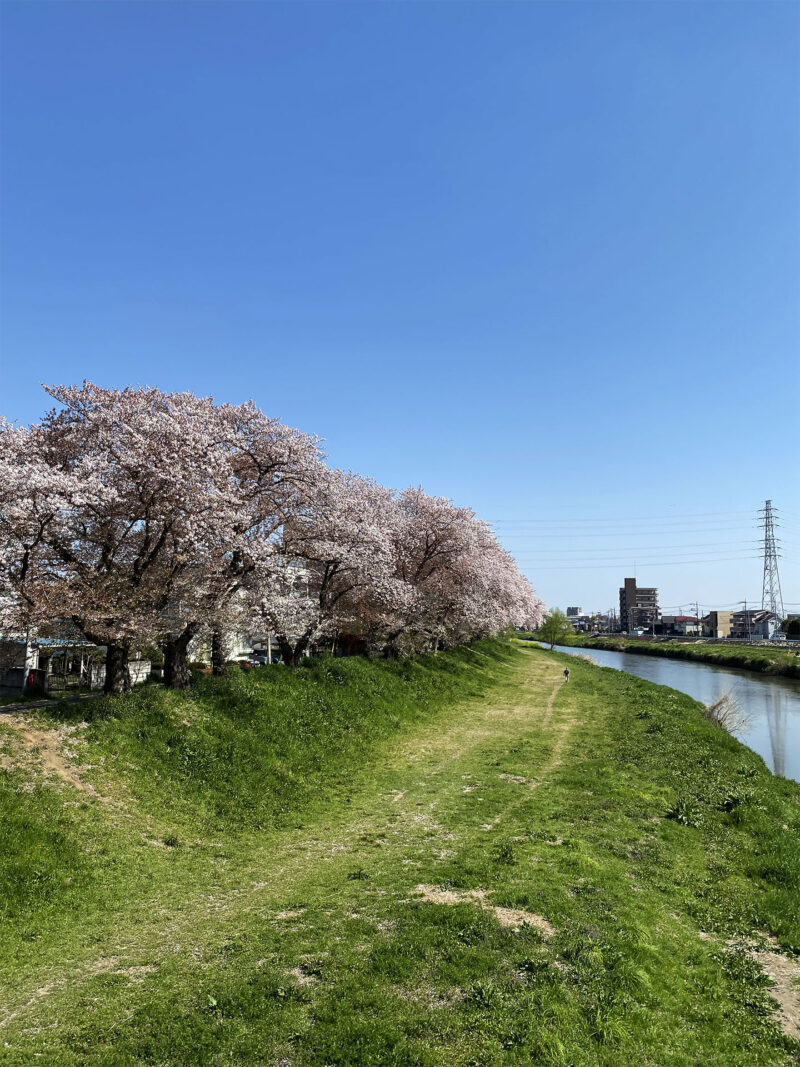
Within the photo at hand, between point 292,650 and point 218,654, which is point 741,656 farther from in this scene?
point 218,654

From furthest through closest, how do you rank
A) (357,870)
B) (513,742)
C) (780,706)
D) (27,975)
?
(780,706) → (513,742) → (357,870) → (27,975)

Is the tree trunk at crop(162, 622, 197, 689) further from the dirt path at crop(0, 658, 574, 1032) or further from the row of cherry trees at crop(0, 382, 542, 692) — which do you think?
the dirt path at crop(0, 658, 574, 1032)

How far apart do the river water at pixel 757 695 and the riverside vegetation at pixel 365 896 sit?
1187 cm

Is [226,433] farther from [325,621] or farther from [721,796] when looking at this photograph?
[721,796]

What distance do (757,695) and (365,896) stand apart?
2159 inches

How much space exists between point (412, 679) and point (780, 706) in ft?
109

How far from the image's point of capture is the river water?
3388 centimetres

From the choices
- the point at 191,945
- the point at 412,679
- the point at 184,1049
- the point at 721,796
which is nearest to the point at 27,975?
the point at 191,945

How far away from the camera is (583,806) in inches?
722

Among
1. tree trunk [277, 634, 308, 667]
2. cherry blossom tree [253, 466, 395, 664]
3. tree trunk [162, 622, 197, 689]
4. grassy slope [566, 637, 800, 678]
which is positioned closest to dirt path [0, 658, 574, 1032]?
tree trunk [162, 622, 197, 689]

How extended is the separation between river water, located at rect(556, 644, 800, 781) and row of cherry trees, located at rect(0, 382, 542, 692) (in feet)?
76.8

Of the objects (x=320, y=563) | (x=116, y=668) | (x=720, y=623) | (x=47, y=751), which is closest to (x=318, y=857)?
(x=47, y=751)

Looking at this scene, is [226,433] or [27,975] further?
[226,433]

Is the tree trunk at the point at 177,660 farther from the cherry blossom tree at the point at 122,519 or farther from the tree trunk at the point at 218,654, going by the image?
the tree trunk at the point at 218,654
